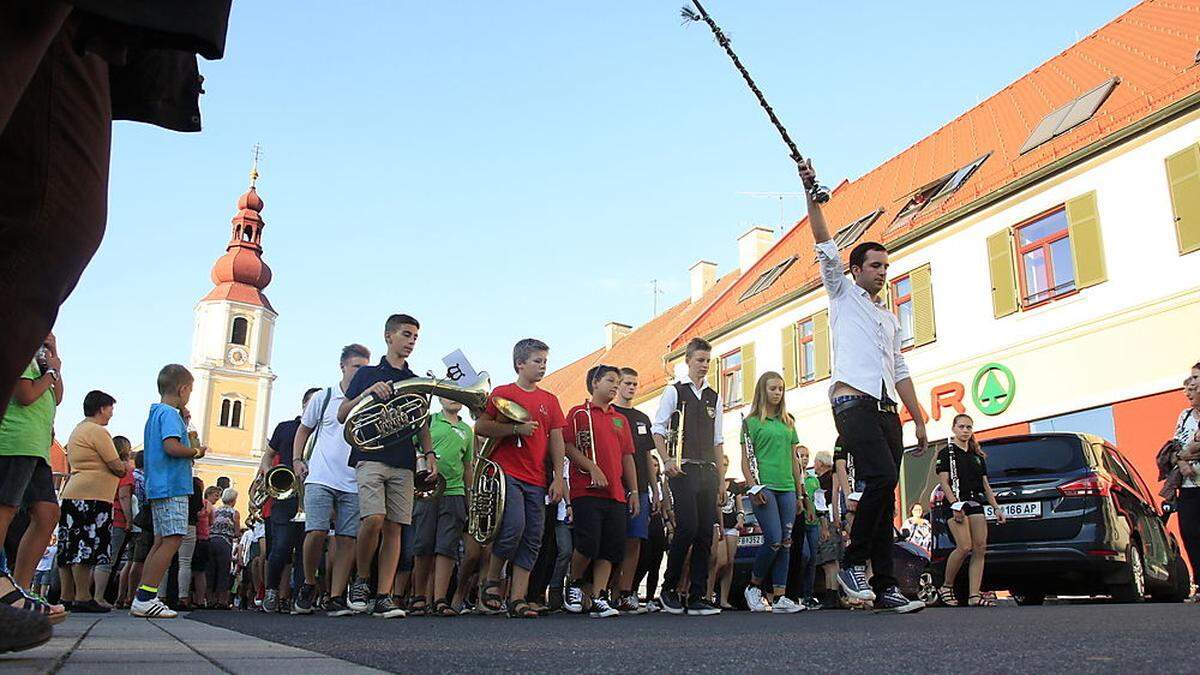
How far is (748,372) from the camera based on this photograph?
92.9ft

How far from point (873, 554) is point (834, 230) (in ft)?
77.7

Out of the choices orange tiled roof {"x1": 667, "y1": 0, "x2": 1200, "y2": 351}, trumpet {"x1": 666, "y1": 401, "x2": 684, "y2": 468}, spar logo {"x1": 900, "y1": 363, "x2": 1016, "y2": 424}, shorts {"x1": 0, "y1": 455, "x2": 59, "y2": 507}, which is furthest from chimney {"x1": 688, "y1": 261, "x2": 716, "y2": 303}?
shorts {"x1": 0, "y1": 455, "x2": 59, "y2": 507}

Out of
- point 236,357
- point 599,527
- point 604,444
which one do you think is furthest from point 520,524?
point 236,357

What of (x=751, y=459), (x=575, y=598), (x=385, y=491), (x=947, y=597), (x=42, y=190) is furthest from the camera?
(x=947, y=597)

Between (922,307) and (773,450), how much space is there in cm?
1426

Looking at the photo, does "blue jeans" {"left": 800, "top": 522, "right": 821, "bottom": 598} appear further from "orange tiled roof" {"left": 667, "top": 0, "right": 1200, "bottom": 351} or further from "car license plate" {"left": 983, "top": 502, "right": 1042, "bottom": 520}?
"orange tiled roof" {"left": 667, "top": 0, "right": 1200, "bottom": 351}

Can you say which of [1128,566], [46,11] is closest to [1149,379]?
[1128,566]

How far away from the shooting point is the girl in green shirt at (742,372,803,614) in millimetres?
8781

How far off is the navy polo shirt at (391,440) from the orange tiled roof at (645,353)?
69.9 ft

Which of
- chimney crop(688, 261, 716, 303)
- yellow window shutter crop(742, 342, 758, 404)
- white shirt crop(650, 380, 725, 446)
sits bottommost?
white shirt crop(650, 380, 725, 446)

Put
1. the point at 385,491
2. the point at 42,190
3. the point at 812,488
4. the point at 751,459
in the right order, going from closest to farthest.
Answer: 1. the point at 42,190
2. the point at 385,491
3. the point at 751,459
4. the point at 812,488

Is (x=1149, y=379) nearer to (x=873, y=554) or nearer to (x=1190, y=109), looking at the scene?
(x=1190, y=109)

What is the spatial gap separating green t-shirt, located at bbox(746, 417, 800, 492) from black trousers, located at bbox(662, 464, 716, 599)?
974 millimetres

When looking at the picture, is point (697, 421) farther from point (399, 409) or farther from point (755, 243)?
point (755, 243)
